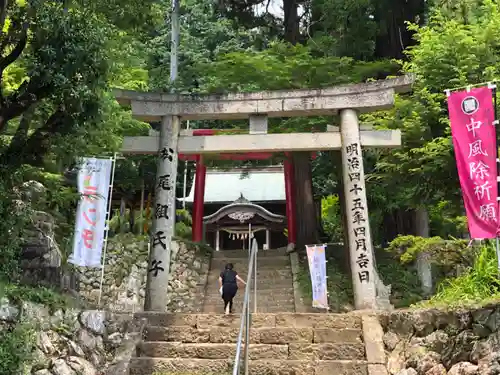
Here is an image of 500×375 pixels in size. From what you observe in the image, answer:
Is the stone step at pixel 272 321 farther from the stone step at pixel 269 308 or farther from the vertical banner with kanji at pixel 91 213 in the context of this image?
the stone step at pixel 269 308

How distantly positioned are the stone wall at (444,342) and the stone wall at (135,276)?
904 cm

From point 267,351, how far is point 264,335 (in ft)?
1.09

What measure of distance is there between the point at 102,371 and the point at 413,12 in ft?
47.5

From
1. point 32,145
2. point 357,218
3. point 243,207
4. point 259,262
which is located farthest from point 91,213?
point 243,207

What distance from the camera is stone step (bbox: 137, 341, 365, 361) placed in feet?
24.1

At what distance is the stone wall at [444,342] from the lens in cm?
636

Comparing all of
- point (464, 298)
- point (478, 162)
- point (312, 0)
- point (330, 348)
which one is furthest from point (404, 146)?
point (312, 0)

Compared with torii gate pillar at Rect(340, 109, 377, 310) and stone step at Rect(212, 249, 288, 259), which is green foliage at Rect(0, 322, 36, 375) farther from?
stone step at Rect(212, 249, 288, 259)

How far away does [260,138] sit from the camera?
10.7m

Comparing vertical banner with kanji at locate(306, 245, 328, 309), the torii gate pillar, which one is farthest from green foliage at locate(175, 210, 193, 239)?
the torii gate pillar

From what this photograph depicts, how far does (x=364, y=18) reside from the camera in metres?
16.1

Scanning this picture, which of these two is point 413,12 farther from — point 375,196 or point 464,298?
point 464,298

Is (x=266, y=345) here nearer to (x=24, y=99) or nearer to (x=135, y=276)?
(x=24, y=99)

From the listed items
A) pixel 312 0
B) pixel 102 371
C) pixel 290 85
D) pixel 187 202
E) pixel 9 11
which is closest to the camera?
pixel 9 11
